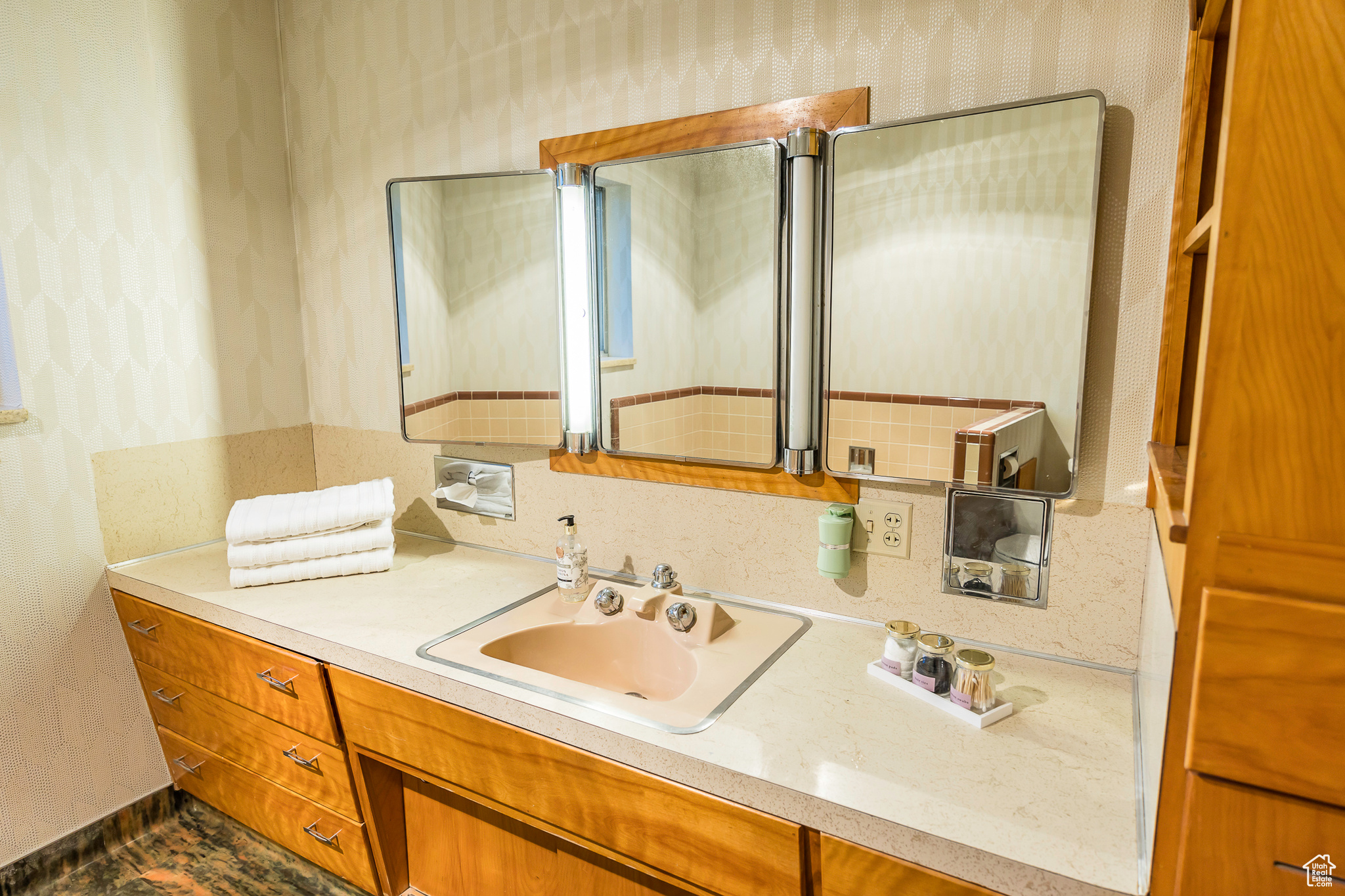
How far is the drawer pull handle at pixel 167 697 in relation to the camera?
1.82m

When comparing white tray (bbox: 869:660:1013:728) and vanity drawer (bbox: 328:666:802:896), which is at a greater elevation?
white tray (bbox: 869:660:1013:728)

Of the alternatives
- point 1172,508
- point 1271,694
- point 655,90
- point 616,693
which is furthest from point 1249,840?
point 655,90

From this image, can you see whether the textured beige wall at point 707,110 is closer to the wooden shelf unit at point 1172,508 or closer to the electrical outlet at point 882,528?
the electrical outlet at point 882,528

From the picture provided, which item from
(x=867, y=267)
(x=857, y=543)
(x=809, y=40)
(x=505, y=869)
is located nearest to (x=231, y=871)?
(x=505, y=869)

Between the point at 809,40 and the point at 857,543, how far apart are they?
0.91m

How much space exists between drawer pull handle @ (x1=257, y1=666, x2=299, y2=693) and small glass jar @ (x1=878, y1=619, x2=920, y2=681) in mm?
1132

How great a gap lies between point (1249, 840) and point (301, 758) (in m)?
1.59

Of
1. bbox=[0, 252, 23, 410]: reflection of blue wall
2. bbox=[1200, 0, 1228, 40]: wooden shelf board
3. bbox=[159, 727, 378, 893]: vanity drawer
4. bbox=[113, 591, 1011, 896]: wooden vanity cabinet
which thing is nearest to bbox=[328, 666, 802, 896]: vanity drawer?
bbox=[113, 591, 1011, 896]: wooden vanity cabinet

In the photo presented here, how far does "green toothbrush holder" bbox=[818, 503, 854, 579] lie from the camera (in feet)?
4.56

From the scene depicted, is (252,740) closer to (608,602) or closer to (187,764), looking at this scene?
(187,764)

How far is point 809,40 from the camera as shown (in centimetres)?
135

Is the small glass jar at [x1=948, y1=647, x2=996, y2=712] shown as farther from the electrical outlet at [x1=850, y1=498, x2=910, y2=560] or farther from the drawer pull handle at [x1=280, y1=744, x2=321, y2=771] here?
the drawer pull handle at [x1=280, y1=744, x2=321, y2=771]

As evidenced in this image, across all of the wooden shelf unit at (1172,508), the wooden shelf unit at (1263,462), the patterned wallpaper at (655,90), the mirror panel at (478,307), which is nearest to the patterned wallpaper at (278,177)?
the patterned wallpaper at (655,90)

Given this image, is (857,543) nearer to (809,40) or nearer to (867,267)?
(867,267)
